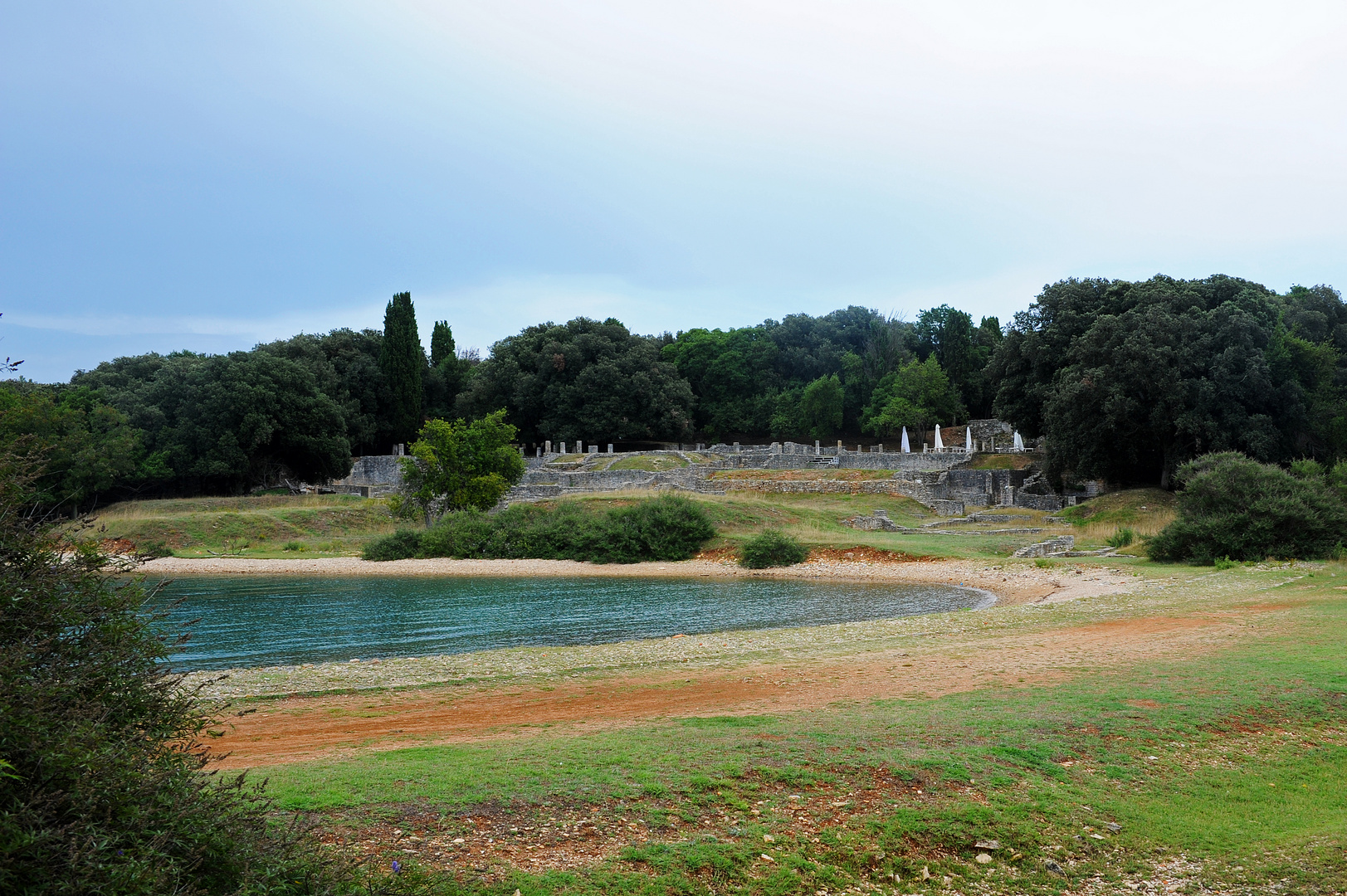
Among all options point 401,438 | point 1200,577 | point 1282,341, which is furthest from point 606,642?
point 401,438

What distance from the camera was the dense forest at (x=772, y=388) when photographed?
4219 centimetres

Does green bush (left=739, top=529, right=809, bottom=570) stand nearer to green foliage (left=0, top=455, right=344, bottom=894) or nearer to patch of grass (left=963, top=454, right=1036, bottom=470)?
patch of grass (left=963, top=454, right=1036, bottom=470)

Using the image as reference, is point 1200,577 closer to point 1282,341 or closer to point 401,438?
point 1282,341

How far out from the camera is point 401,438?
247ft

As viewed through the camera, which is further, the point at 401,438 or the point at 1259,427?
the point at 401,438

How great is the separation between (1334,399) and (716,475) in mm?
30479

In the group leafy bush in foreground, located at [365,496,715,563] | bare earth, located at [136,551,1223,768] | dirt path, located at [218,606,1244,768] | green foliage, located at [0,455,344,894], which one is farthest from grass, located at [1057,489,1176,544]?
green foliage, located at [0,455,344,894]

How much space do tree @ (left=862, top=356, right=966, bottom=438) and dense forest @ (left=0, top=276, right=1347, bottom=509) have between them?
0.22 meters

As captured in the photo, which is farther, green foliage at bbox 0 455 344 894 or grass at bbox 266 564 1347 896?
grass at bbox 266 564 1347 896

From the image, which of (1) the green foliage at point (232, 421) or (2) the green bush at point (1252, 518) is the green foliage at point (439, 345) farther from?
(2) the green bush at point (1252, 518)

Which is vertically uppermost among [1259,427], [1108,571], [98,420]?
[98,420]

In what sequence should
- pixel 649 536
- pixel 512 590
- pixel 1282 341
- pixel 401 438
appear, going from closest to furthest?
pixel 512 590
pixel 649 536
pixel 1282 341
pixel 401 438

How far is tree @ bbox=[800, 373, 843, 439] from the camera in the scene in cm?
7750

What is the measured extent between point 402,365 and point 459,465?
33.6 m
